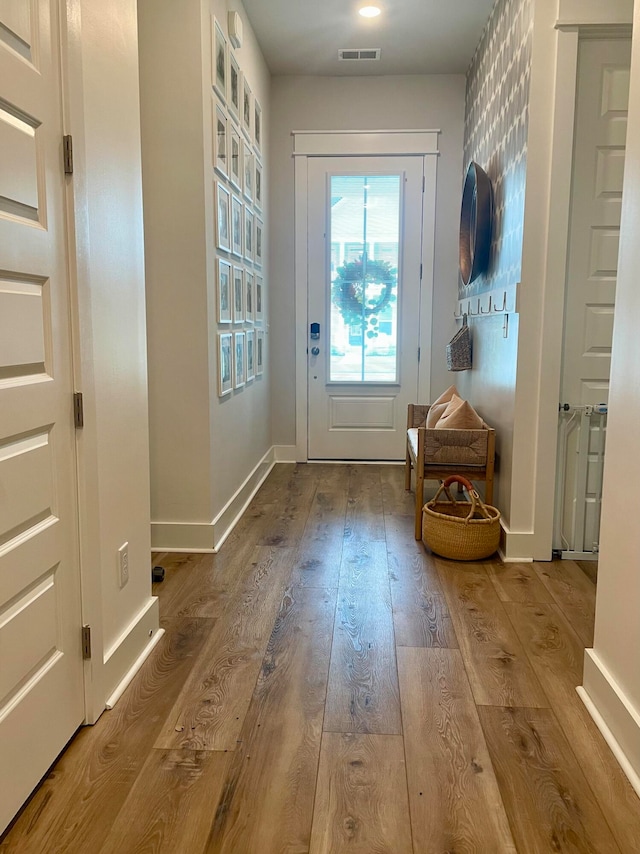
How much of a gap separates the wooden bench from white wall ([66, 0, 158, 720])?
1601 mm

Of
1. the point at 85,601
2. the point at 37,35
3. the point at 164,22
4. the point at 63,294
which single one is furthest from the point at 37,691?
the point at 164,22

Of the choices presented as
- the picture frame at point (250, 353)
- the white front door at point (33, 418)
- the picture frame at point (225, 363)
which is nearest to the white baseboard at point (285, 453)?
the picture frame at point (250, 353)

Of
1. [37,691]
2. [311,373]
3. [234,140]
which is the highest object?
[234,140]

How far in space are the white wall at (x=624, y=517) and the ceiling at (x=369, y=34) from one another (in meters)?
2.59

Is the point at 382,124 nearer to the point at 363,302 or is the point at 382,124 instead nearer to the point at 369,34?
the point at 369,34

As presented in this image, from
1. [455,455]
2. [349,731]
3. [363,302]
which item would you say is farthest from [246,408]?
[349,731]

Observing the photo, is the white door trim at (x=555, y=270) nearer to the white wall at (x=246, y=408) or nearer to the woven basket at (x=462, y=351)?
the woven basket at (x=462, y=351)

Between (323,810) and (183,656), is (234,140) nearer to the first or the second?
(183,656)

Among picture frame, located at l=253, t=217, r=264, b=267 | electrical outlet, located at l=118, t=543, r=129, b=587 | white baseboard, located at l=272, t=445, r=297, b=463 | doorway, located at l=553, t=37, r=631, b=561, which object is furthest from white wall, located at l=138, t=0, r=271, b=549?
white baseboard, located at l=272, t=445, r=297, b=463

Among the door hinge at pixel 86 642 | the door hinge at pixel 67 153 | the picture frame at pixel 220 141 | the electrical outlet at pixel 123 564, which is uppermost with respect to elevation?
the picture frame at pixel 220 141

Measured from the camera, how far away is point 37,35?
1.44 metres

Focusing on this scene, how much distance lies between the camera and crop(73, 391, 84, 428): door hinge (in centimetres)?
166

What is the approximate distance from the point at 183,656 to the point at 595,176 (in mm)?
2588

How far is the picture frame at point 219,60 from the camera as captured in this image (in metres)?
3.09
